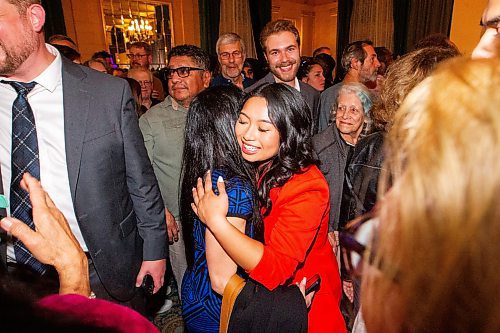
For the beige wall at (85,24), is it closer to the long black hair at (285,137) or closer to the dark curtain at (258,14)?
the dark curtain at (258,14)

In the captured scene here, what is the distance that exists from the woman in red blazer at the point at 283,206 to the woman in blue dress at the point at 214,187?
60 mm

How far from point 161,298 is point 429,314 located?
2877 mm

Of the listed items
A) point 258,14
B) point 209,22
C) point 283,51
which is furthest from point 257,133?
point 258,14

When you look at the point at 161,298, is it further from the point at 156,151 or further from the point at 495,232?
the point at 495,232

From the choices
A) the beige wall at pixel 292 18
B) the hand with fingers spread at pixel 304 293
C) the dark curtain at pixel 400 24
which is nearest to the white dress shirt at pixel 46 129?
the hand with fingers spread at pixel 304 293

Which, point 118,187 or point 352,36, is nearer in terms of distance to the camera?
point 118,187

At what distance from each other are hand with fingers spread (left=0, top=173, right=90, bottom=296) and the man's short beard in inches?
27.0

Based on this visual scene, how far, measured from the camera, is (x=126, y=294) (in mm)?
1697

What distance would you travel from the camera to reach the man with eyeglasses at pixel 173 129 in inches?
97.3

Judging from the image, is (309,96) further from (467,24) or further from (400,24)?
(400,24)

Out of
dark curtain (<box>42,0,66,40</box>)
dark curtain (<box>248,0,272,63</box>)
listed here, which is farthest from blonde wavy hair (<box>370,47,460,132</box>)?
dark curtain (<box>248,0,272,63</box>)

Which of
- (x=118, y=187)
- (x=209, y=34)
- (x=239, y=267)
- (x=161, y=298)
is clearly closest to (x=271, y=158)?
(x=239, y=267)

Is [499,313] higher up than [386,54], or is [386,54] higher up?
[386,54]

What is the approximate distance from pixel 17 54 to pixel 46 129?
32cm
